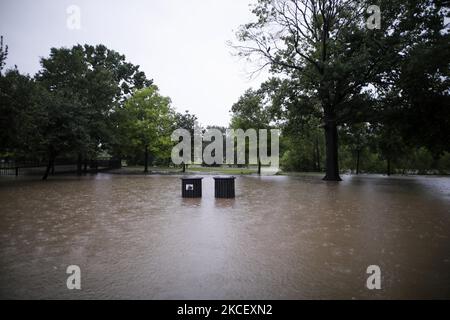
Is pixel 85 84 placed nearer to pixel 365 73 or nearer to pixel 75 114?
pixel 75 114

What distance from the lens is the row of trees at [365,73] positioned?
1356 cm

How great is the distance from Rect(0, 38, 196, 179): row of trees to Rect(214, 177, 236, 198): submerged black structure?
514 inches

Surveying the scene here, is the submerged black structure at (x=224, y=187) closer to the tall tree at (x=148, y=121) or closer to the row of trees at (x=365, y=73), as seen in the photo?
the row of trees at (x=365, y=73)

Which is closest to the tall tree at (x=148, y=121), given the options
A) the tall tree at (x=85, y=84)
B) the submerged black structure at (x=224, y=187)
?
the tall tree at (x=85, y=84)

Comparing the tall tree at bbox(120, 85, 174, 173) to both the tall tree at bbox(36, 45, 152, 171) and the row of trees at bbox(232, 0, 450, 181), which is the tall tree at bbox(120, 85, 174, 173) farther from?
the row of trees at bbox(232, 0, 450, 181)

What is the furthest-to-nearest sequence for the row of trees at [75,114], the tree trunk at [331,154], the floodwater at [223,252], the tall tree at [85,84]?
1. the tall tree at [85,84]
2. the tree trunk at [331,154]
3. the row of trees at [75,114]
4. the floodwater at [223,252]

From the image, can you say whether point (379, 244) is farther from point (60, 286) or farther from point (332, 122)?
point (332, 122)

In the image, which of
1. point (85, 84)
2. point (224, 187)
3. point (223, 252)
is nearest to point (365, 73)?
point (224, 187)

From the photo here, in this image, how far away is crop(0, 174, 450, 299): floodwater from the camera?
3.65 meters

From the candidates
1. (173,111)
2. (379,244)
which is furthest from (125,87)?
(379,244)

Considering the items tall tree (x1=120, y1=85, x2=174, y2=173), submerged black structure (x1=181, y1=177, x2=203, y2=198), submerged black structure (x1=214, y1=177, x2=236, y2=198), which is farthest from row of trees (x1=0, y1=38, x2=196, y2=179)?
submerged black structure (x1=214, y1=177, x2=236, y2=198)

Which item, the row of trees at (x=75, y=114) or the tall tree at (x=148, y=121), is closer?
the row of trees at (x=75, y=114)

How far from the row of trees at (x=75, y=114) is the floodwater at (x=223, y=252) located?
10.1 m

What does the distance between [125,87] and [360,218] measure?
46.8m
